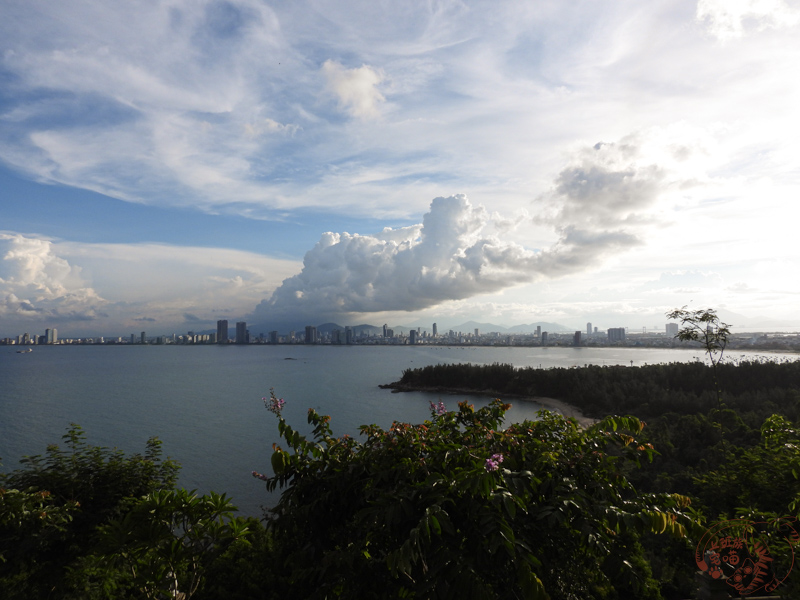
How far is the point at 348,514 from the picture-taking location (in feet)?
11.9

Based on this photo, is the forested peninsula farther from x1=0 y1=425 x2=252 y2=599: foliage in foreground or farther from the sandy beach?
the sandy beach

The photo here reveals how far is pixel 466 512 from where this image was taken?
9.61 ft

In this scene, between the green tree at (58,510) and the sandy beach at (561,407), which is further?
the sandy beach at (561,407)

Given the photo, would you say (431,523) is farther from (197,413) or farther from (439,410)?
(197,413)

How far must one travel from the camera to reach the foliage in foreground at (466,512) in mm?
2529

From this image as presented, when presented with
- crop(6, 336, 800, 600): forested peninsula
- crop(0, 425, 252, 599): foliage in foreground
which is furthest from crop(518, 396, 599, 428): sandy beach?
crop(0, 425, 252, 599): foliage in foreground

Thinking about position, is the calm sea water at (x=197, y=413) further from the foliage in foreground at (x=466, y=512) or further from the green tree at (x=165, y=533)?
the foliage in foreground at (x=466, y=512)

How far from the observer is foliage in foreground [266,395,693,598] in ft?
8.30

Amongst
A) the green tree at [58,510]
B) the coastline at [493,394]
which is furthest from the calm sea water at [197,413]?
the green tree at [58,510]

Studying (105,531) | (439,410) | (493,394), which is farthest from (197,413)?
(439,410)

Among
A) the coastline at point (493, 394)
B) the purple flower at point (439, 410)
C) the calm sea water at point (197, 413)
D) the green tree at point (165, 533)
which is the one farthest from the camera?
the coastline at point (493, 394)

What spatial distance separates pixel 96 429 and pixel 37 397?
24.1 m

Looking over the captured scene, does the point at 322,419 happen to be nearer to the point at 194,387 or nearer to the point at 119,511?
the point at 119,511

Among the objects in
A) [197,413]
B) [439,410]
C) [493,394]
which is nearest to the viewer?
[439,410]
